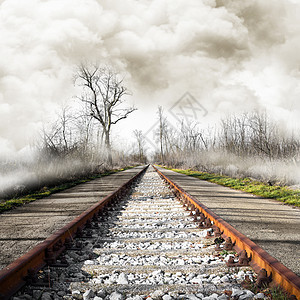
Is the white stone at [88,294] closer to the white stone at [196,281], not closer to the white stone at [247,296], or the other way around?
the white stone at [196,281]

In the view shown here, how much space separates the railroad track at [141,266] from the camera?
1.98 metres

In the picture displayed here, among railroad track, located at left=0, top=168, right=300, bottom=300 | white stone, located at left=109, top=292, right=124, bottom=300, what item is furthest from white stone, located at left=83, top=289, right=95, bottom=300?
white stone, located at left=109, top=292, right=124, bottom=300

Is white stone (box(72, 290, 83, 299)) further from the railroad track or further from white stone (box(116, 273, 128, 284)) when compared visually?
white stone (box(116, 273, 128, 284))

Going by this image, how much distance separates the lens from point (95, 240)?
332 centimetres

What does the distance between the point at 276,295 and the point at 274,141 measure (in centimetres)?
997

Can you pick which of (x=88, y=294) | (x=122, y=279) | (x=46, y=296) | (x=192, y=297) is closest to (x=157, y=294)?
(x=192, y=297)

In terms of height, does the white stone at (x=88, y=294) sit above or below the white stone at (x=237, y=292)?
above

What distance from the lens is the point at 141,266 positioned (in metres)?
2.46

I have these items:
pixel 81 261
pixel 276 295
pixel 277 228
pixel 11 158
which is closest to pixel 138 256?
pixel 81 261

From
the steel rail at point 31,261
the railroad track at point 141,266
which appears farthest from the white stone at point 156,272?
the steel rail at point 31,261

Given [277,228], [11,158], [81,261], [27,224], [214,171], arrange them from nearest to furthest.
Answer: [81,261] < [277,228] < [27,224] < [11,158] < [214,171]

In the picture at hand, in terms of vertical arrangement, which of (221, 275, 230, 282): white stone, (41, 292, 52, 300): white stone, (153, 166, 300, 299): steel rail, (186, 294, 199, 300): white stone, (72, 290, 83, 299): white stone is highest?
(153, 166, 300, 299): steel rail

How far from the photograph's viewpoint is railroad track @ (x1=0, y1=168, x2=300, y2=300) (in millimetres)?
1976

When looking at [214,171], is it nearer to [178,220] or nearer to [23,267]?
[178,220]
